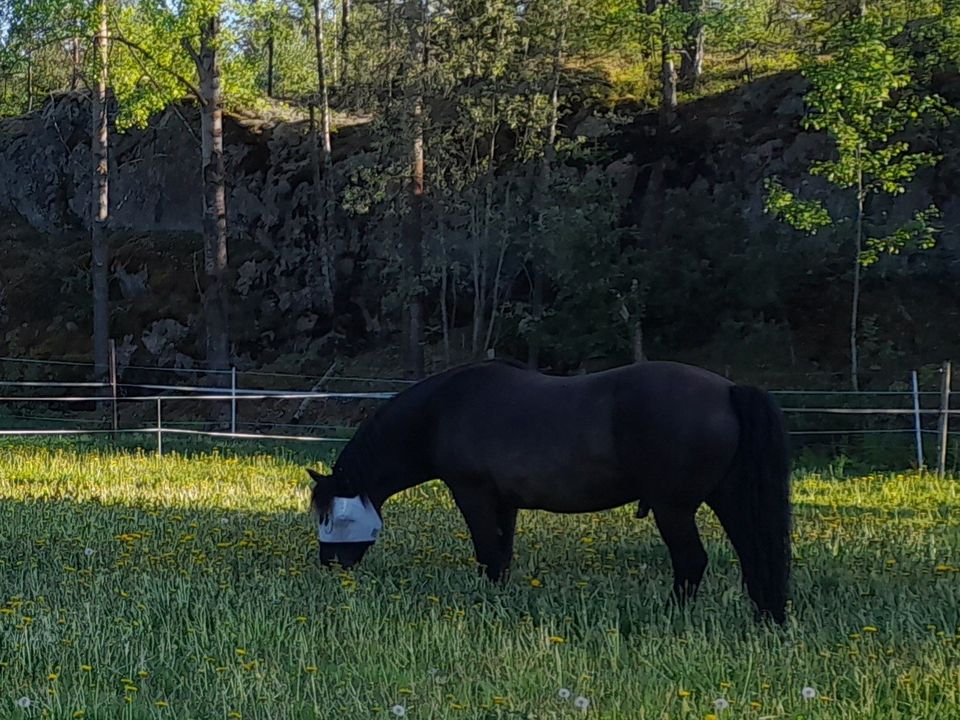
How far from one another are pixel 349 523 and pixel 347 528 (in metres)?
0.03

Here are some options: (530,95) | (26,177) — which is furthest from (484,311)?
(26,177)

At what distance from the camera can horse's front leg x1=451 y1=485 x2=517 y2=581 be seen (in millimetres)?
6258

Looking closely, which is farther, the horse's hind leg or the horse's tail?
the horse's hind leg

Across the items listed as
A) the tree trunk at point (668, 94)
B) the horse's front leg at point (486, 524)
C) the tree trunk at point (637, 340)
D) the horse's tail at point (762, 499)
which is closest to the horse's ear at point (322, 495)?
the horse's front leg at point (486, 524)

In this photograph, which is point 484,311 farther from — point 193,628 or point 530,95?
point 193,628

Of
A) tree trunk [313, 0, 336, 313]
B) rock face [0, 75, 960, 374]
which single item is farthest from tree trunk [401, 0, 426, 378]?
tree trunk [313, 0, 336, 313]

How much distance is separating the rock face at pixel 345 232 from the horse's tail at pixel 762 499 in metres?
11.2

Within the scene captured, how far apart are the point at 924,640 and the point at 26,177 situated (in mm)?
33027

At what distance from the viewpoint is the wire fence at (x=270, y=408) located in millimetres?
13289

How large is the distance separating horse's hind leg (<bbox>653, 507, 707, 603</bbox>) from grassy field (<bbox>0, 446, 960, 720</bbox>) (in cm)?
13

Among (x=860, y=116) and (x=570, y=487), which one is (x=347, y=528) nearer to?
(x=570, y=487)

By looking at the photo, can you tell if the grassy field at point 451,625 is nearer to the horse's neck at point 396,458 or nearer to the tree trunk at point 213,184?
the horse's neck at point 396,458

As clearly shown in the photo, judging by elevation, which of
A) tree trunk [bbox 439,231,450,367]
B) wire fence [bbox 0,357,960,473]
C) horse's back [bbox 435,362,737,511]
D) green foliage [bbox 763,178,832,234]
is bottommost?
wire fence [bbox 0,357,960,473]

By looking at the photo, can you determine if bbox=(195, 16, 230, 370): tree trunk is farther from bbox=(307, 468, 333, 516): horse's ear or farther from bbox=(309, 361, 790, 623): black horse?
bbox=(309, 361, 790, 623): black horse
